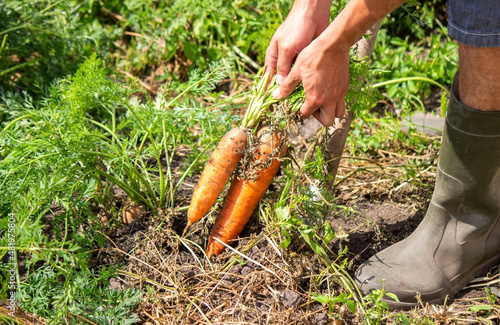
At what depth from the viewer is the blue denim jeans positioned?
1.32 meters

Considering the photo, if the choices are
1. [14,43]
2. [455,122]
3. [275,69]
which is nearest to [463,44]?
[455,122]

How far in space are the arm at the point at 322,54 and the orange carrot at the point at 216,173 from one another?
10.1 inches

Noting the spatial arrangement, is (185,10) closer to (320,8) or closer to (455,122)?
(320,8)

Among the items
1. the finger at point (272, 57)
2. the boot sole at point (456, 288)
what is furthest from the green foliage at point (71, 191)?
the boot sole at point (456, 288)

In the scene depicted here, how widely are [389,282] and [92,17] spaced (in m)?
2.96

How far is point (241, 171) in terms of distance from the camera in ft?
6.32

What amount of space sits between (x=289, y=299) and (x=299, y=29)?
0.95 meters

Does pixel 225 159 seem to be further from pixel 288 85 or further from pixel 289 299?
pixel 289 299

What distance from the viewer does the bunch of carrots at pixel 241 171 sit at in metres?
1.85

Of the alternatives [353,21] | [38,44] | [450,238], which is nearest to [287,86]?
[353,21]

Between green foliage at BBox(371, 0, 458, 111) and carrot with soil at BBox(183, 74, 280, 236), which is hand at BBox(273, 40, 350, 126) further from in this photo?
green foliage at BBox(371, 0, 458, 111)

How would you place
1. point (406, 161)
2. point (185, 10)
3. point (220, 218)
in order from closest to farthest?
point (220, 218) → point (406, 161) → point (185, 10)

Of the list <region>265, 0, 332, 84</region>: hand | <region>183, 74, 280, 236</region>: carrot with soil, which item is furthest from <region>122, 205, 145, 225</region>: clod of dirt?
<region>265, 0, 332, 84</region>: hand

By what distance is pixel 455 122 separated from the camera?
1.66 meters
